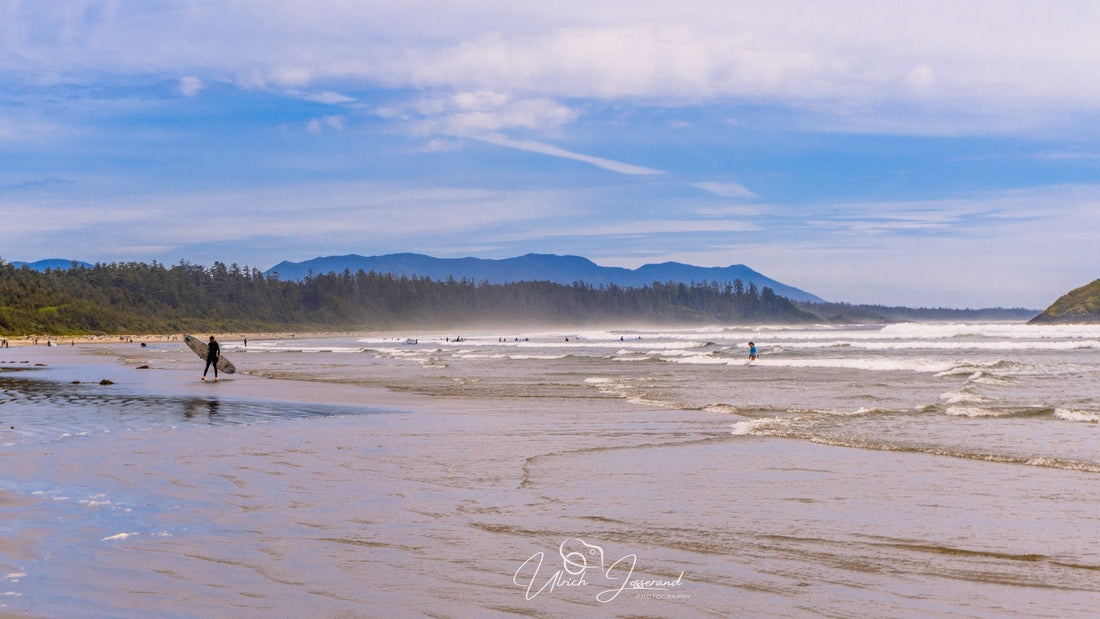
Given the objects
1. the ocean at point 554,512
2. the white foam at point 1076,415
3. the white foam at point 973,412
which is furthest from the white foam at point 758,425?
the white foam at point 1076,415

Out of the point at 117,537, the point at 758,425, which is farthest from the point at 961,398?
the point at 117,537

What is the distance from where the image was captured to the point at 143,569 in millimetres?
6000

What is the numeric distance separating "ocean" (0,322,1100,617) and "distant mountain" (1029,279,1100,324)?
521 ft

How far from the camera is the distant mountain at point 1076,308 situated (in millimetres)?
151500

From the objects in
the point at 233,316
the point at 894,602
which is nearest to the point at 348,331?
the point at 233,316

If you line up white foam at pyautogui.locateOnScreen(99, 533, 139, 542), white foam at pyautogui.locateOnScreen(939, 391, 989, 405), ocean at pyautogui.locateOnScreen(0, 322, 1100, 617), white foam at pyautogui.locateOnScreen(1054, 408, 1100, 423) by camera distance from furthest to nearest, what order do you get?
white foam at pyautogui.locateOnScreen(939, 391, 989, 405)
white foam at pyautogui.locateOnScreen(1054, 408, 1100, 423)
white foam at pyautogui.locateOnScreen(99, 533, 139, 542)
ocean at pyautogui.locateOnScreen(0, 322, 1100, 617)

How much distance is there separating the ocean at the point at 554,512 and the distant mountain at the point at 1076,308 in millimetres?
158708

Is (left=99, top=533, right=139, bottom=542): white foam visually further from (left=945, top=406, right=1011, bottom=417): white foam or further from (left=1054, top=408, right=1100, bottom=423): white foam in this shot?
(left=1054, top=408, right=1100, bottom=423): white foam

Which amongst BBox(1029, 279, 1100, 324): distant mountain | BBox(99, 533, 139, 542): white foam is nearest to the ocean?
BBox(99, 533, 139, 542): white foam

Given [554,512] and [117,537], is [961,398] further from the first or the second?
[117,537]

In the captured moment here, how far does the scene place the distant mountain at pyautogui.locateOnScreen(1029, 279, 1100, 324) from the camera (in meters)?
152

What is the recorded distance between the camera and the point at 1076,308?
15662cm

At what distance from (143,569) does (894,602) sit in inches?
206

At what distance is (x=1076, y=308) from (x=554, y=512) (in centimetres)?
17887
